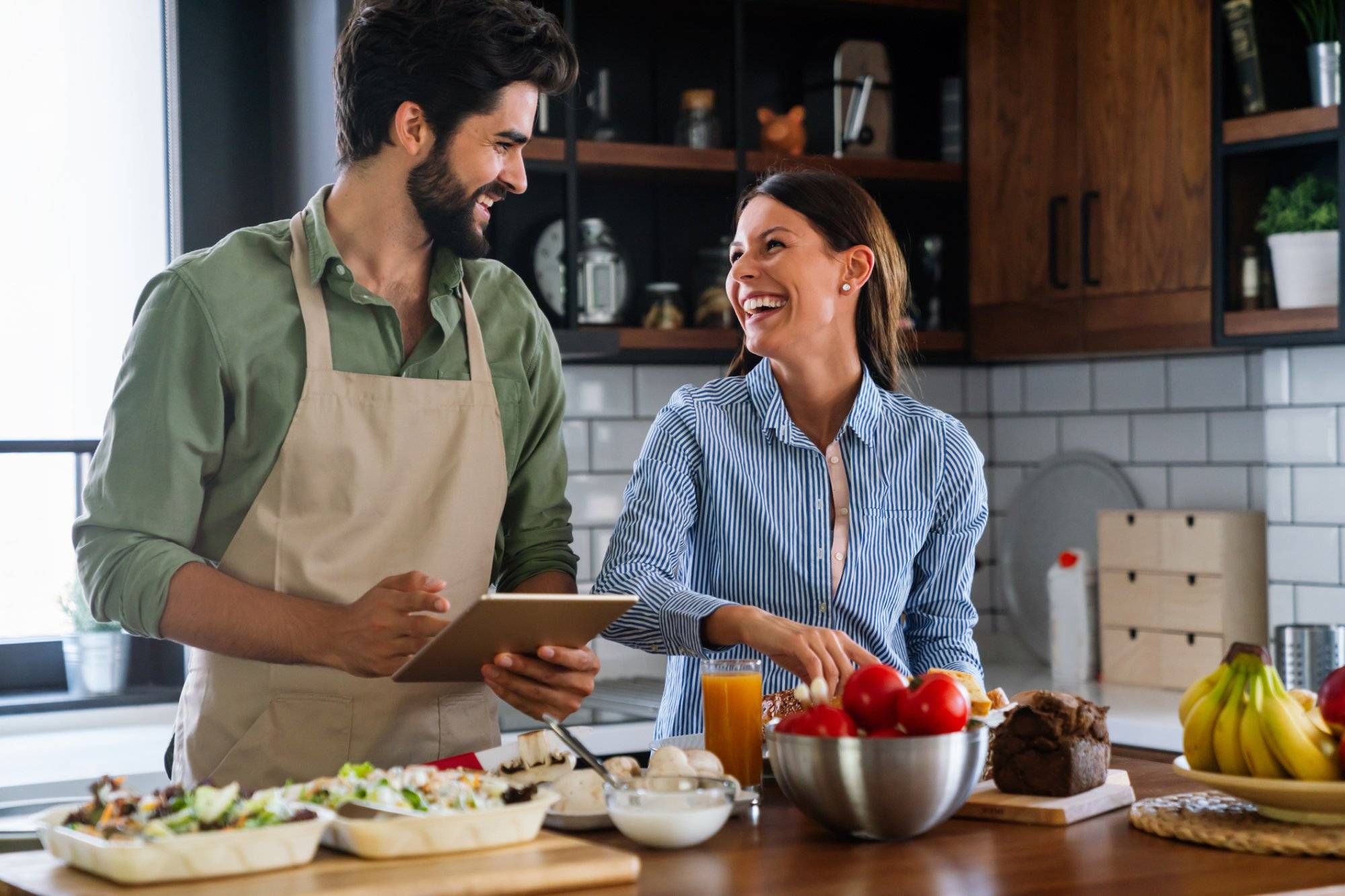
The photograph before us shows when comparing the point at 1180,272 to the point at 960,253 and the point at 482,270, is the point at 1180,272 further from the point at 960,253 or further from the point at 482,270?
the point at 482,270

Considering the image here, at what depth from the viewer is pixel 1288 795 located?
152cm

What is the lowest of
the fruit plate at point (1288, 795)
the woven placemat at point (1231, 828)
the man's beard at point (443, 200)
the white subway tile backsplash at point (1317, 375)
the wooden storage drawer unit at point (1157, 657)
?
the wooden storage drawer unit at point (1157, 657)

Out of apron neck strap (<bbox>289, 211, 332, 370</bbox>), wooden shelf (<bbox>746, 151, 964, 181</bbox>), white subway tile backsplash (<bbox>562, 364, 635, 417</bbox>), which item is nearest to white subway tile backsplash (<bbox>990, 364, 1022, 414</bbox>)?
wooden shelf (<bbox>746, 151, 964, 181</bbox>)

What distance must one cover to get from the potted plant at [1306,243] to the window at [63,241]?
2449 millimetres

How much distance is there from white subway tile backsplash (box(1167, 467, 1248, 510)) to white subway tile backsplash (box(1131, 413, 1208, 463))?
4 centimetres

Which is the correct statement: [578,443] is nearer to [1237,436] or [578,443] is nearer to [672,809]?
[1237,436]

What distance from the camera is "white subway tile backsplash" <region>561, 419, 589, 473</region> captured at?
389 centimetres

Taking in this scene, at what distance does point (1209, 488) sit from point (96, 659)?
8.77 ft

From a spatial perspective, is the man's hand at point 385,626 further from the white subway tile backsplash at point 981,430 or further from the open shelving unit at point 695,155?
the white subway tile backsplash at point 981,430

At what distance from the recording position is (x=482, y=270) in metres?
2.26

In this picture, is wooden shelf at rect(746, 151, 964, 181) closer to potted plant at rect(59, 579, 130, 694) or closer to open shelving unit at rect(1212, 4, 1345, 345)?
open shelving unit at rect(1212, 4, 1345, 345)

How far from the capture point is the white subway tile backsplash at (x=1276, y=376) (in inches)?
139

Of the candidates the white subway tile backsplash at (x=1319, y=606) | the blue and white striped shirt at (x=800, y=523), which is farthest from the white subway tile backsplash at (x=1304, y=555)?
the blue and white striped shirt at (x=800, y=523)

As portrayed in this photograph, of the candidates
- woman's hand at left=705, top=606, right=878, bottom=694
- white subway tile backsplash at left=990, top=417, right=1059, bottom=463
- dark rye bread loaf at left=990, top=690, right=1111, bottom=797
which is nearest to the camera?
dark rye bread loaf at left=990, top=690, right=1111, bottom=797
